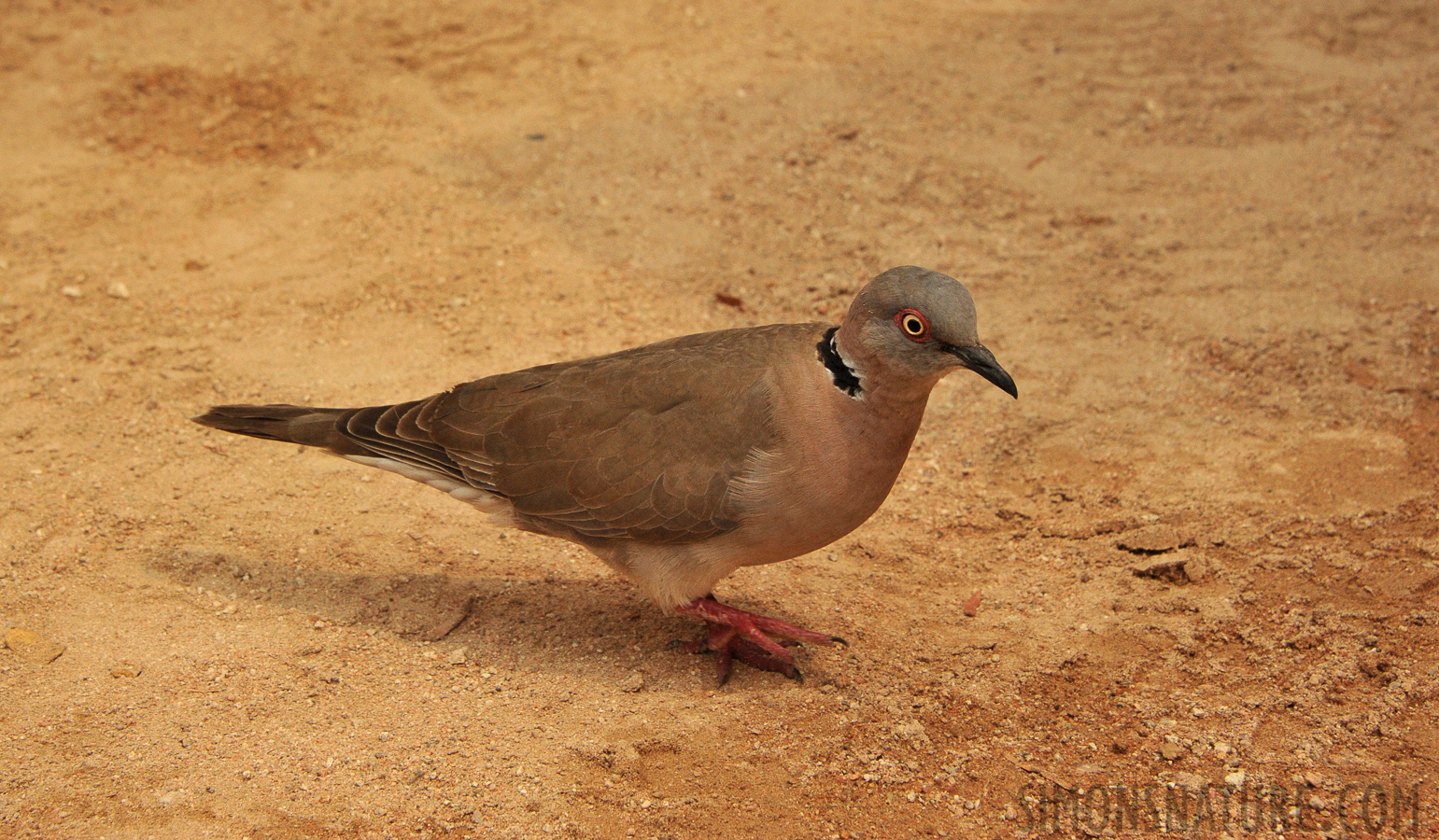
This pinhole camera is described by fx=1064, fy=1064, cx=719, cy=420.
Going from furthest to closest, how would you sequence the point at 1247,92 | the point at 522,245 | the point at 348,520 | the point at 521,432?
the point at 1247,92 → the point at 522,245 → the point at 348,520 → the point at 521,432

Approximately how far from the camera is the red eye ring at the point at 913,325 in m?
3.22

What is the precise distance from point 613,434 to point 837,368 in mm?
838

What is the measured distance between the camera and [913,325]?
10.6 ft

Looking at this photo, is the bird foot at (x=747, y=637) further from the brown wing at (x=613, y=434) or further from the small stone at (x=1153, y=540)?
the small stone at (x=1153, y=540)

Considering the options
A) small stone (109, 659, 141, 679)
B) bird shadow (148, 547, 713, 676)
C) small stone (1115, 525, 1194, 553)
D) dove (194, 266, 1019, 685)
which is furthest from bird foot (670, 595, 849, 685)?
small stone (109, 659, 141, 679)

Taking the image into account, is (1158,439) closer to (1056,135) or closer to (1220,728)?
(1220,728)

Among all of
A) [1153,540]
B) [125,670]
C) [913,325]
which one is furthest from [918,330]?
[125,670]

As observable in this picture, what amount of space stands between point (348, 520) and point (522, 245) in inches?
93.9

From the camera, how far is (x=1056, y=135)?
23.9 feet

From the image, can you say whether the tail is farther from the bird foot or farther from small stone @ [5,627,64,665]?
the bird foot

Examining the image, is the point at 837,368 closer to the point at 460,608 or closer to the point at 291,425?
the point at 460,608

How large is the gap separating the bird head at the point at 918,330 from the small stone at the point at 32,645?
2805mm

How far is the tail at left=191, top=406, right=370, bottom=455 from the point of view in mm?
4008

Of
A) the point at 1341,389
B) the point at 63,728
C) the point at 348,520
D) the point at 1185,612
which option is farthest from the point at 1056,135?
the point at 63,728
